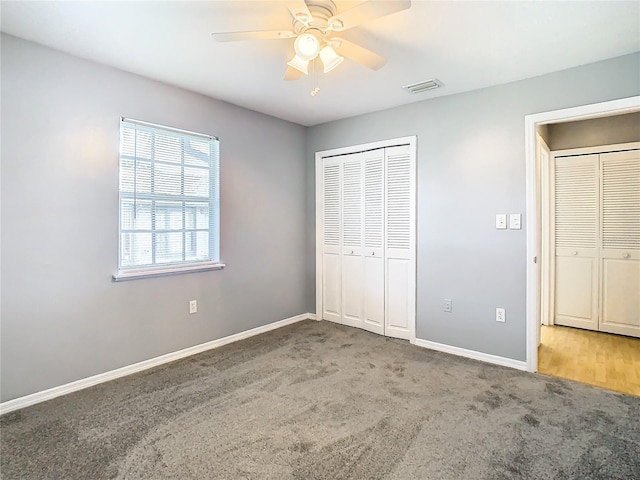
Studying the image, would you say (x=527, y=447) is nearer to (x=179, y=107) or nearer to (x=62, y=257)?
(x=62, y=257)

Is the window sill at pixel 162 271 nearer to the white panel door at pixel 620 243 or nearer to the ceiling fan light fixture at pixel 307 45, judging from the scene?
the ceiling fan light fixture at pixel 307 45

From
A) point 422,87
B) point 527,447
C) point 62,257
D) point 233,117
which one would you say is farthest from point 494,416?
point 233,117

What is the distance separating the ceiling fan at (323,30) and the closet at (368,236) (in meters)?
1.73

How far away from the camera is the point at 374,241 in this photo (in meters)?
3.97

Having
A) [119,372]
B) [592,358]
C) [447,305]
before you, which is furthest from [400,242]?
[119,372]

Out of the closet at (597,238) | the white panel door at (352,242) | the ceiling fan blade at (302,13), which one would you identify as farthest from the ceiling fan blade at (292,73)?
the closet at (597,238)

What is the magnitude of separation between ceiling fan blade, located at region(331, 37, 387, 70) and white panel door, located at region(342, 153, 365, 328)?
1.88m

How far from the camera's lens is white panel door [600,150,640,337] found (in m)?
3.75

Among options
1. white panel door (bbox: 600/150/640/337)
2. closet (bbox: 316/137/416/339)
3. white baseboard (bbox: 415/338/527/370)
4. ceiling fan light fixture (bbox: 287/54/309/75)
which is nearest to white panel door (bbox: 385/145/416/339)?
closet (bbox: 316/137/416/339)

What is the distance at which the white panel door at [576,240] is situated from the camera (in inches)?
157

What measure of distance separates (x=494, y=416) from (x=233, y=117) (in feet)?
11.1

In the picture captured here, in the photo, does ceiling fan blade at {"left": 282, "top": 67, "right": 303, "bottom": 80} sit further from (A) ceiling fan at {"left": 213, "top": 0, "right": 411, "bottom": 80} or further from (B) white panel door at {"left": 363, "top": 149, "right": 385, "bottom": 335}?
(B) white panel door at {"left": 363, "top": 149, "right": 385, "bottom": 335}

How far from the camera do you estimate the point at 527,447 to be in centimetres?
193

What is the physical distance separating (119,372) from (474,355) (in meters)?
3.05
